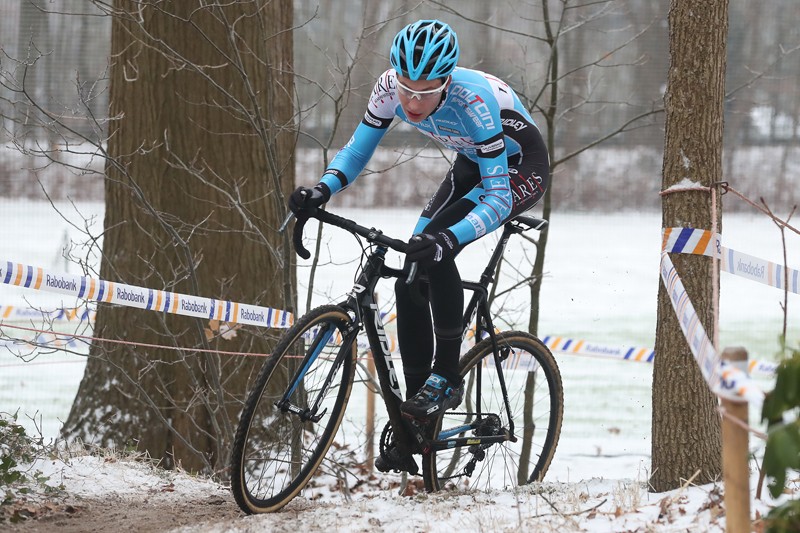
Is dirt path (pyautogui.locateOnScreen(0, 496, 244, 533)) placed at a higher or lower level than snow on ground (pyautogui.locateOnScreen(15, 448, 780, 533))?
lower

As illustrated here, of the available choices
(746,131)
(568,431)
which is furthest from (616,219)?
(568,431)

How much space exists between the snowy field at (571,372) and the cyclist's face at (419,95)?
133cm

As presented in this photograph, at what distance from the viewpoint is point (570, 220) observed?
18.4 meters

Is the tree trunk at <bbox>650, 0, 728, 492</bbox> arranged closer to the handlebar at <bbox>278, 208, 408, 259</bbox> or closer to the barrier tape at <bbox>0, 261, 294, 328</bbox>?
the handlebar at <bbox>278, 208, 408, 259</bbox>

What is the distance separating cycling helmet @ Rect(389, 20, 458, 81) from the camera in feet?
11.7

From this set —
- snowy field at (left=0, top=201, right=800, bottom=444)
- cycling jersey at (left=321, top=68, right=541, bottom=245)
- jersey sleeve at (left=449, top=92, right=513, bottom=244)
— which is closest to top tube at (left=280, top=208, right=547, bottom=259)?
cycling jersey at (left=321, top=68, right=541, bottom=245)

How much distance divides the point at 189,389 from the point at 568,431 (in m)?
4.58

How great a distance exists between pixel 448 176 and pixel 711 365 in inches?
80.7

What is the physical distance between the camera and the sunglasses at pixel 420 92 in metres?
3.66

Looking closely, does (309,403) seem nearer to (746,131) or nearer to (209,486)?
(209,486)

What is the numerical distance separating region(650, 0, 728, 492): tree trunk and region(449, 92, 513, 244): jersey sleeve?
2.49 feet

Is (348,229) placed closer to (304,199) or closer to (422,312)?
(304,199)

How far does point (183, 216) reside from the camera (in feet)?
20.9

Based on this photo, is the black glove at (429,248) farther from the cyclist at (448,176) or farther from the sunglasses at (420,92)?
the sunglasses at (420,92)
